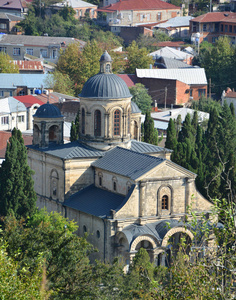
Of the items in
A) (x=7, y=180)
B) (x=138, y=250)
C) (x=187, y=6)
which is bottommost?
(x=138, y=250)

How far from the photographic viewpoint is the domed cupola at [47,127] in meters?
65.0

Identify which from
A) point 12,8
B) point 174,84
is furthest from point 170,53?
point 12,8

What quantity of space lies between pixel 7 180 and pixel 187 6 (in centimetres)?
12816

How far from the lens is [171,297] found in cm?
3212

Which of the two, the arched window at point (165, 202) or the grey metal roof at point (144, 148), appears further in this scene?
the grey metal roof at point (144, 148)

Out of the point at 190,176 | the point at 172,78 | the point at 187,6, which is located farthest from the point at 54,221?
the point at 187,6

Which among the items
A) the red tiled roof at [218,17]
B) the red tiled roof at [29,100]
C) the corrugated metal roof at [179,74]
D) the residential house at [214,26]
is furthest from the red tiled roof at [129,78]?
the red tiled roof at [218,17]

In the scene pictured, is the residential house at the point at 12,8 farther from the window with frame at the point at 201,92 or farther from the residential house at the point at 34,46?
the window with frame at the point at 201,92

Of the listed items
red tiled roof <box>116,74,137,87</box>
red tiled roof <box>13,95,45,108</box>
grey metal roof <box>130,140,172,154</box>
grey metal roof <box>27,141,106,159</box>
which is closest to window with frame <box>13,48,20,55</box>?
red tiled roof <box>116,74,137,87</box>

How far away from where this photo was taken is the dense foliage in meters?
63.7

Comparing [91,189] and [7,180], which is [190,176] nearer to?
[91,189]

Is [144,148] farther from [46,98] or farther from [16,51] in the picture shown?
[16,51]

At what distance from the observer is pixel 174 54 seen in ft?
453

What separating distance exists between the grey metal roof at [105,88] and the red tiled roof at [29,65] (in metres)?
62.7
